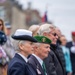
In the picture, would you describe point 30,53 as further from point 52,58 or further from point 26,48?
point 52,58

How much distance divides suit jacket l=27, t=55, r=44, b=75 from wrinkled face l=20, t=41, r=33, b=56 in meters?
0.15

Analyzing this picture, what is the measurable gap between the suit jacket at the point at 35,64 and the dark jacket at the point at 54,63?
1096 mm

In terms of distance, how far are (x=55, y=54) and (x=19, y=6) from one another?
69926mm

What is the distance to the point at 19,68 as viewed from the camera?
8.10m

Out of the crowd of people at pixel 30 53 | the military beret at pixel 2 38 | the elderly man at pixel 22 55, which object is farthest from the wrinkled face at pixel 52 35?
the elderly man at pixel 22 55

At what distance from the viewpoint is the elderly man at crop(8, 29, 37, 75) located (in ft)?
26.6

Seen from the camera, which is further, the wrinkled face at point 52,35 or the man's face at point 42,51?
the wrinkled face at point 52,35

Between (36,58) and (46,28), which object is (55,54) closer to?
(46,28)

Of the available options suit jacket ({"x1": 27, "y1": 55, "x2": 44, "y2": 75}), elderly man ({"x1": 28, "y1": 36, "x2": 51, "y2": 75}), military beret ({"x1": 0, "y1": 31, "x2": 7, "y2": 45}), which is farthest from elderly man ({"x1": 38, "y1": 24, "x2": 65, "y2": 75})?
suit jacket ({"x1": 27, "y1": 55, "x2": 44, "y2": 75})

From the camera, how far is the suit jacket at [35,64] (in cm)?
837

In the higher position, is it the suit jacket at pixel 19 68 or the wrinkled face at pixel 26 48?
the wrinkled face at pixel 26 48

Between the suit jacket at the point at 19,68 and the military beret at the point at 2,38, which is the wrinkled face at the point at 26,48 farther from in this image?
the military beret at the point at 2,38

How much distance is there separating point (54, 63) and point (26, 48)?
1.94m

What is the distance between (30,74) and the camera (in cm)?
819
